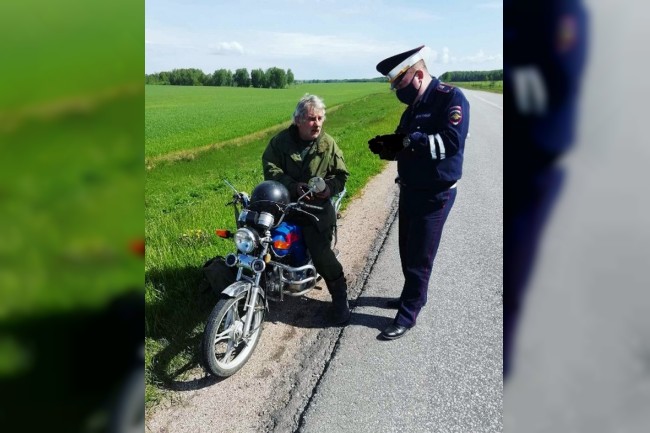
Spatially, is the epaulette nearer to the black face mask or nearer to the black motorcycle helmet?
the black face mask

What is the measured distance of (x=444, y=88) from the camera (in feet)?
10.0

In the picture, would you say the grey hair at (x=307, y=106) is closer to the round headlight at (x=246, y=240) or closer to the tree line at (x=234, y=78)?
the round headlight at (x=246, y=240)

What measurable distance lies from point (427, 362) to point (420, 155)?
1432 millimetres

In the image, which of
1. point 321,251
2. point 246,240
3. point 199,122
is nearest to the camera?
point 246,240

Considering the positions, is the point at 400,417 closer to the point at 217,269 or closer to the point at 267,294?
the point at 267,294

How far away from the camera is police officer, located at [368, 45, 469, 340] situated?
2951mm

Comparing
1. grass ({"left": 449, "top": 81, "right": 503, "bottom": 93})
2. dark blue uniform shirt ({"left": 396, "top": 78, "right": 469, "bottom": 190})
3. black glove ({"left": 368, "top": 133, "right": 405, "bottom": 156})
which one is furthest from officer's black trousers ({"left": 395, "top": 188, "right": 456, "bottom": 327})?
grass ({"left": 449, "top": 81, "right": 503, "bottom": 93})

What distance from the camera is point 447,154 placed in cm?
301

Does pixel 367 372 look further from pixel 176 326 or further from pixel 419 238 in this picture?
pixel 176 326
